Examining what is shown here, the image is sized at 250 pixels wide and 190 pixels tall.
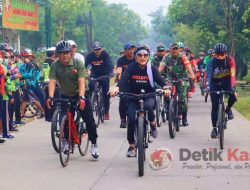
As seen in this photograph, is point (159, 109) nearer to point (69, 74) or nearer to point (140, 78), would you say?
point (140, 78)

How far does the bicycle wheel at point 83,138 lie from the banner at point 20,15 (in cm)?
1577

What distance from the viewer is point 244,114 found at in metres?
17.1

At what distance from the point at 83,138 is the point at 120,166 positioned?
1.23m

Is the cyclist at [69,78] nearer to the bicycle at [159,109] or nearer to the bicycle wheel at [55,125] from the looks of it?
the bicycle wheel at [55,125]

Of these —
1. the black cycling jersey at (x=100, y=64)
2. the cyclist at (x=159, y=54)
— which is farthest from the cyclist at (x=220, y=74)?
the black cycling jersey at (x=100, y=64)

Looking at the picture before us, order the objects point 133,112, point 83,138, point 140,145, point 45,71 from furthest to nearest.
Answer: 1. point 45,71
2. point 83,138
3. point 133,112
4. point 140,145

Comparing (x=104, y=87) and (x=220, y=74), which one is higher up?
(x=220, y=74)

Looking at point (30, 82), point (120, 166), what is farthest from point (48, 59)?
point (120, 166)

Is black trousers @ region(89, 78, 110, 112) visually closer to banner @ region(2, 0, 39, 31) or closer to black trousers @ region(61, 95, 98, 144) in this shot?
black trousers @ region(61, 95, 98, 144)

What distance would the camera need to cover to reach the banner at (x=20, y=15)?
83.8 feet

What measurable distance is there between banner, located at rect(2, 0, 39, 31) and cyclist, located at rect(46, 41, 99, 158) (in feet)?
52.9

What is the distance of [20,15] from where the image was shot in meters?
27.3

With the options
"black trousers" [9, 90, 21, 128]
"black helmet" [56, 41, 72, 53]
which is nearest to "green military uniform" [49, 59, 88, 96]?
"black helmet" [56, 41, 72, 53]

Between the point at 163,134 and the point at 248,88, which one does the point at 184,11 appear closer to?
A: the point at 248,88
